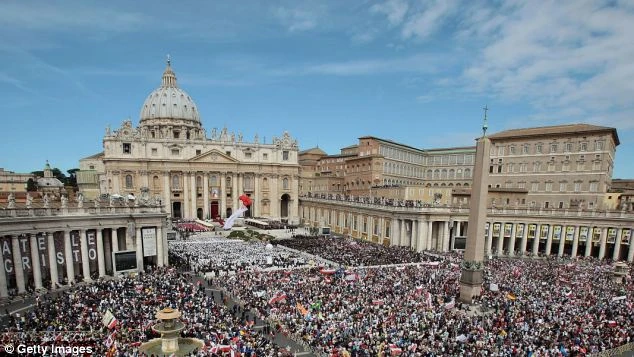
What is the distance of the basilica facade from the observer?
2931 inches

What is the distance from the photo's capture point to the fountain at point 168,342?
684 inches

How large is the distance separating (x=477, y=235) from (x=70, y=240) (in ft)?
107

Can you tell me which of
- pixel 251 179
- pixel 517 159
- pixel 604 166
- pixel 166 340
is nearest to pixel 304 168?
pixel 251 179

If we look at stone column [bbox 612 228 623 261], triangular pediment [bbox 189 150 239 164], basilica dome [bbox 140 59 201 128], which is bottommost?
stone column [bbox 612 228 623 261]

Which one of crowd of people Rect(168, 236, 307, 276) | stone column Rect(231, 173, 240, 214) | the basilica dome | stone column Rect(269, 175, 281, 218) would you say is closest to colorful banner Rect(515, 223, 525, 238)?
crowd of people Rect(168, 236, 307, 276)

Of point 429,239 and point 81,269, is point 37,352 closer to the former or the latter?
point 81,269

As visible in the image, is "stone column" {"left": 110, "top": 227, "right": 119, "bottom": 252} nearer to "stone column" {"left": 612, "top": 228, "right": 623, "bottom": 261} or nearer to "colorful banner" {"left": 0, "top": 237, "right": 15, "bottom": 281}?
"colorful banner" {"left": 0, "top": 237, "right": 15, "bottom": 281}

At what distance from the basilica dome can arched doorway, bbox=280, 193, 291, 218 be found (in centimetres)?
3803

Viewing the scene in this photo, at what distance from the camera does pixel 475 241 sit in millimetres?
26516

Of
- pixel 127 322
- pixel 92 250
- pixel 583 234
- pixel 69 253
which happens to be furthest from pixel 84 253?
pixel 583 234

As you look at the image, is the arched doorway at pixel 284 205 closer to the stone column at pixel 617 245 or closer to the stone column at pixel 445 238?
the stone column at pixel 445 238

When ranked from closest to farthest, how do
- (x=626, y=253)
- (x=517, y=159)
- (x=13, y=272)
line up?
(x=13, y=272) < (x=626, y=253) < (x=517, y=159)

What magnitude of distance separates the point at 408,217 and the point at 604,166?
30.5 meters
